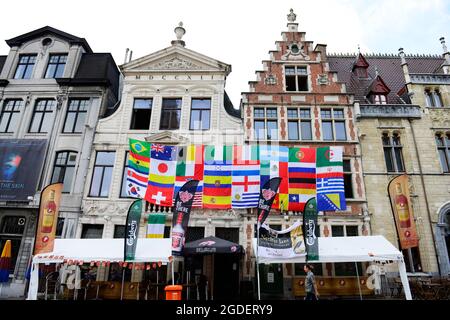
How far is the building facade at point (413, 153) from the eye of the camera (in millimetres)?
15259

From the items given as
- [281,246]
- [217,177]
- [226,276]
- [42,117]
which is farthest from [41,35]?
[281,246]

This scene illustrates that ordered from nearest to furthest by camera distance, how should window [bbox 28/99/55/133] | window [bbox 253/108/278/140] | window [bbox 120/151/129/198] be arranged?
window [bbox 120/151/129/198]
window [bbox 253/108/278/140]
window [bbox 28/99/55/133]

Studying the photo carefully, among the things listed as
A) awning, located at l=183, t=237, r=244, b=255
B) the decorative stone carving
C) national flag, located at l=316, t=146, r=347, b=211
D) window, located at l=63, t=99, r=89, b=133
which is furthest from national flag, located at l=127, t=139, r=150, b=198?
A: national flag, located at l=316, t=146, r=347, b=211

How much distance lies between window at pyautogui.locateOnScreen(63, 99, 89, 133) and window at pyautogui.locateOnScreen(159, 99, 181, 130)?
4.88 meters

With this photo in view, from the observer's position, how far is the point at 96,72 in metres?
19.2

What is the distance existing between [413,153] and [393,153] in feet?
3.60

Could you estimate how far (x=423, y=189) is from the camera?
16109mm

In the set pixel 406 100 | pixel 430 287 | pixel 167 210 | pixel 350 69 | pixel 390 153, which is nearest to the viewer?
pixel 430 287

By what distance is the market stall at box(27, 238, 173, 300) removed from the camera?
453 inches

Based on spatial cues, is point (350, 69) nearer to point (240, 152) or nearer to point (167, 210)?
point (240, 152)

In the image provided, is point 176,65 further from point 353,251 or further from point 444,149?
point 444,149

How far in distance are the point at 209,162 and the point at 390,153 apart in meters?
10.6

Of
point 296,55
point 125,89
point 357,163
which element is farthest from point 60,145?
point 357,163

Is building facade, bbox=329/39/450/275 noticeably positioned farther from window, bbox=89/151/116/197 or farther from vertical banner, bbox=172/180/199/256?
window, bbox=89/151/116/197
